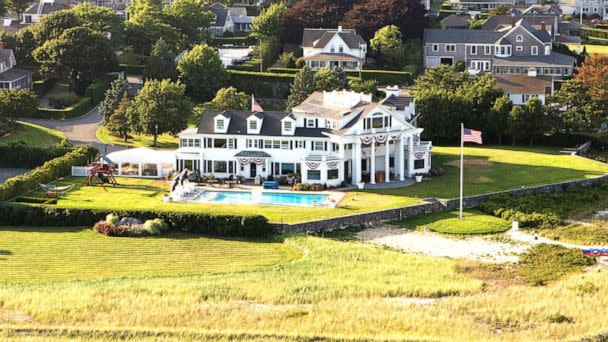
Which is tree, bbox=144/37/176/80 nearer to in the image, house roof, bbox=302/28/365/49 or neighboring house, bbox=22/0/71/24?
house roof, bbox=302/28/365/49

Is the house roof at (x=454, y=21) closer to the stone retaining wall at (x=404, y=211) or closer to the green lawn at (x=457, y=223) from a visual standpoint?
the stone retaining wall at (x=404, y=211)

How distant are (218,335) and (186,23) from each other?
239 feet

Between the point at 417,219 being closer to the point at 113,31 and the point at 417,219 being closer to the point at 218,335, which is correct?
the point at 218,335

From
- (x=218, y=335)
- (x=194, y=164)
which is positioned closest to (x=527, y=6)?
(x=194, y=164)

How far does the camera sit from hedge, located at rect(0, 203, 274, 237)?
198 feet

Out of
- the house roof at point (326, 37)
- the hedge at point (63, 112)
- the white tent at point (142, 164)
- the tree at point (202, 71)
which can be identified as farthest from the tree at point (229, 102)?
the house roof at point (326, 37)

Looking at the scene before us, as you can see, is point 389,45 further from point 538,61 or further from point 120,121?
point 120,121

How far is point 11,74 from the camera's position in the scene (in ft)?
319

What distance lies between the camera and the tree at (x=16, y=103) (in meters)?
86.2

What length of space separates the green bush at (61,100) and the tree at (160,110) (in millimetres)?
13853

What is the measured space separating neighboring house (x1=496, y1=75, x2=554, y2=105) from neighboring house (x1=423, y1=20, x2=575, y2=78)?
17.0ft

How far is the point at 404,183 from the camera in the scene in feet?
237

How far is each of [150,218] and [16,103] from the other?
Answer: 97.3 ft

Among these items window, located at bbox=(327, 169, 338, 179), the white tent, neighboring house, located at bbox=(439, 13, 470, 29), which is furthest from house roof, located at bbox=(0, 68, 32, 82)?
neighboring house, located at bbox=(439, 13, 470, 29)
